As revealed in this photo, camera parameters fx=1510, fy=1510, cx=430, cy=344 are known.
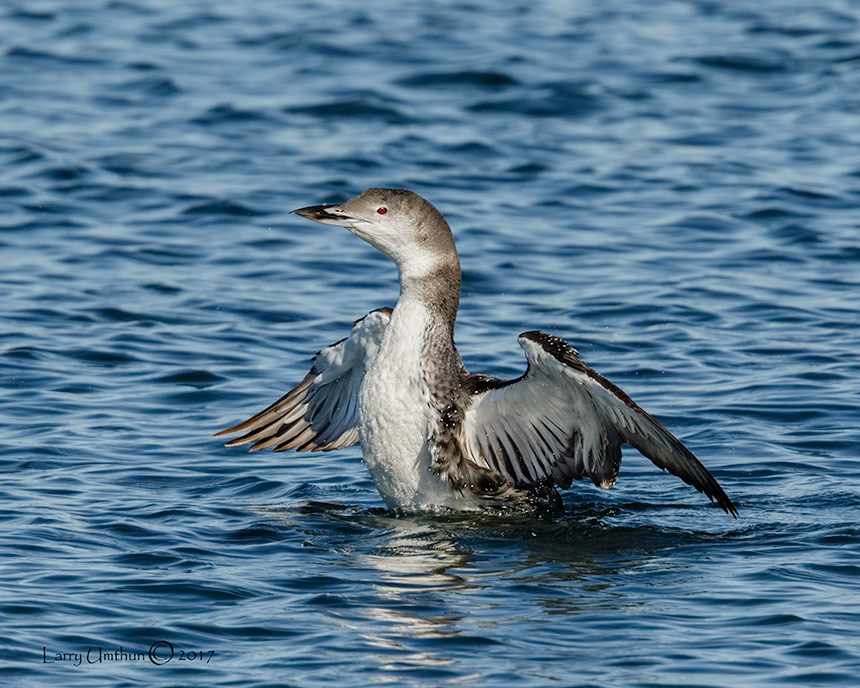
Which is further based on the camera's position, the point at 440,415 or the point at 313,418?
the point at 313,418

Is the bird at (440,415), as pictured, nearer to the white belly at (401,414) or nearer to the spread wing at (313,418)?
the white belly at (401,414)

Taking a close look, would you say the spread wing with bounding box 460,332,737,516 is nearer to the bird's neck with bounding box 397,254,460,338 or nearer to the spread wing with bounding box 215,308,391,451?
the bird's neck with bounding box 397,254,460,338

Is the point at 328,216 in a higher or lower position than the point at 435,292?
higher

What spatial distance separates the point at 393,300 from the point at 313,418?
3.17 meters

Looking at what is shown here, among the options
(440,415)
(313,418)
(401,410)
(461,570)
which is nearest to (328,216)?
(401,410)

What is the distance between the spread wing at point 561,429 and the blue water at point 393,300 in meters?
0.33

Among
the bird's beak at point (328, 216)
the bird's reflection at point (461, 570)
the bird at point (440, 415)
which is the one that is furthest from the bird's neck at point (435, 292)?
the bird's reflection at point (461, 570)

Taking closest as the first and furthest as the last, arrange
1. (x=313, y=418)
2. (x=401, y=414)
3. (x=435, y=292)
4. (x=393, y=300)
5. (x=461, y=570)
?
(x=461, y=570) → (x=401, y=414) → (x=435, y=292) → (x=313, y=418) → (x=393, y=300)

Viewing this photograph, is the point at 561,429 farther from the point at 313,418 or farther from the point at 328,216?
the point at 313,418

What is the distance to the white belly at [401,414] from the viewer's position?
7.62 m

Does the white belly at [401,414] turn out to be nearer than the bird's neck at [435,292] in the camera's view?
Yes

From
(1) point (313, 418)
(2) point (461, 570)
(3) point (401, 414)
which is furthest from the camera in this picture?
(1) point (313, 418)

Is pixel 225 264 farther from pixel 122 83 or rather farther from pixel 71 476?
pixel 122 83

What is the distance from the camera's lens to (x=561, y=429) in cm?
763
